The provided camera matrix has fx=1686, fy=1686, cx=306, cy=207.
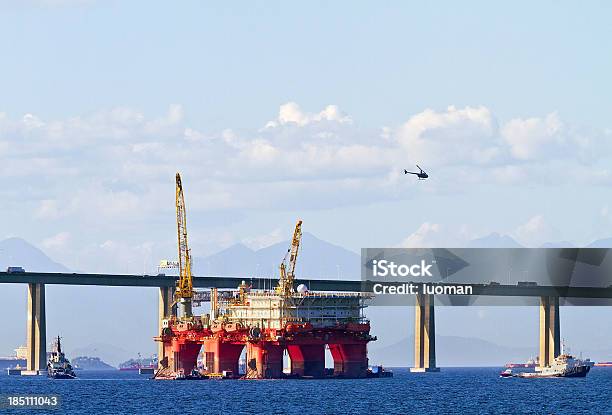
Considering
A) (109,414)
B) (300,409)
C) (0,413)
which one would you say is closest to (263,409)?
(300,409)

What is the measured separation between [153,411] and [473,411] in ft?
124

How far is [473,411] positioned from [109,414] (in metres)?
42.8

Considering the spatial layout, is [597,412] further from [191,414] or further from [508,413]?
[191,414]

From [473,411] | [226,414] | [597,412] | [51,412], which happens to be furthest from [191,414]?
[597,412]

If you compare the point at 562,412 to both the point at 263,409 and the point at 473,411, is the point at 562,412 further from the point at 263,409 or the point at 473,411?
the point at 263,409

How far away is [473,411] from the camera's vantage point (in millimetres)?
199500

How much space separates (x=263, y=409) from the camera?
655ft

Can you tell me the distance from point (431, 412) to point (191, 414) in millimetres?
28203

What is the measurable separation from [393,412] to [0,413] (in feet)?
150

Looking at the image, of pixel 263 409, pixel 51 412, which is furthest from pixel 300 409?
pixel 51 412

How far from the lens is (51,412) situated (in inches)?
7825

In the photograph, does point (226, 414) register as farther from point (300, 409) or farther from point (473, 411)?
point (473, 411)

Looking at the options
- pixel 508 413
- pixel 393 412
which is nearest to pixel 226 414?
pixel 393 412

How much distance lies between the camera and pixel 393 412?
195 metres
